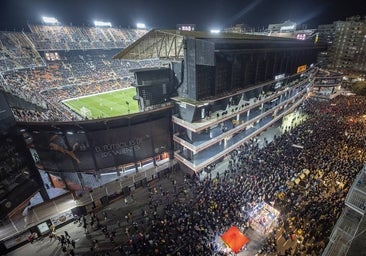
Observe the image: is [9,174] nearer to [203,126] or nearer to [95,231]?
[95,231]

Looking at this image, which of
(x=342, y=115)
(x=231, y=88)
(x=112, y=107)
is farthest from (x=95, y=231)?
(x=342, y=115)

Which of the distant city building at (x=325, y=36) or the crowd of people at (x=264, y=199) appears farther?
the distant city building at (x=325, y=36)

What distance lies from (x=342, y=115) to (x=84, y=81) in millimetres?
62895

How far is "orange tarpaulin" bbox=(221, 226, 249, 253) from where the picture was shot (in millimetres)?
15523

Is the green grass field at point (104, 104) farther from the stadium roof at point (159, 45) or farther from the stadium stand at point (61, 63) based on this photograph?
the stadium roof at point (159, 45)

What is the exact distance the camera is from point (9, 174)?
1834cm

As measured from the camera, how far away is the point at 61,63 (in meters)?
57.5

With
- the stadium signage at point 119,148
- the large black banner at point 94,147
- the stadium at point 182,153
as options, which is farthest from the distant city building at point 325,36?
the stadium signage at point 119,148

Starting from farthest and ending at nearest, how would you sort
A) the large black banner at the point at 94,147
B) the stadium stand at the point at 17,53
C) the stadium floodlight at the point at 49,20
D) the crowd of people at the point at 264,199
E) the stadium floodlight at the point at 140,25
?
1. the stadium floodlight at the point at 140,25
2. the stadium floodlight at the point at 49,20
3. the stadium stand at the point at 17,53
4. the large black banner at the point at 94,147
5. the crowd of people at the point at 264,199

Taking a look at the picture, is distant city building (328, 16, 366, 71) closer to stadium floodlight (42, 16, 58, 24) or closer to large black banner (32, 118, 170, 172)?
large black banner (32, 118, 170, 172)

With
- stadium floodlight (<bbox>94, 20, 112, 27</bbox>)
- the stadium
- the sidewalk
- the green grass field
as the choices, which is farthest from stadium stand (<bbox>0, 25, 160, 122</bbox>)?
the sidewalk

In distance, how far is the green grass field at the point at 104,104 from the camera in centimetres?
4012

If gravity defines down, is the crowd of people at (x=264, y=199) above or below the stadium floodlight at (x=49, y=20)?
below

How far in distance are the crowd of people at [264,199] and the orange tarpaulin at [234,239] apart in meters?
1.05
